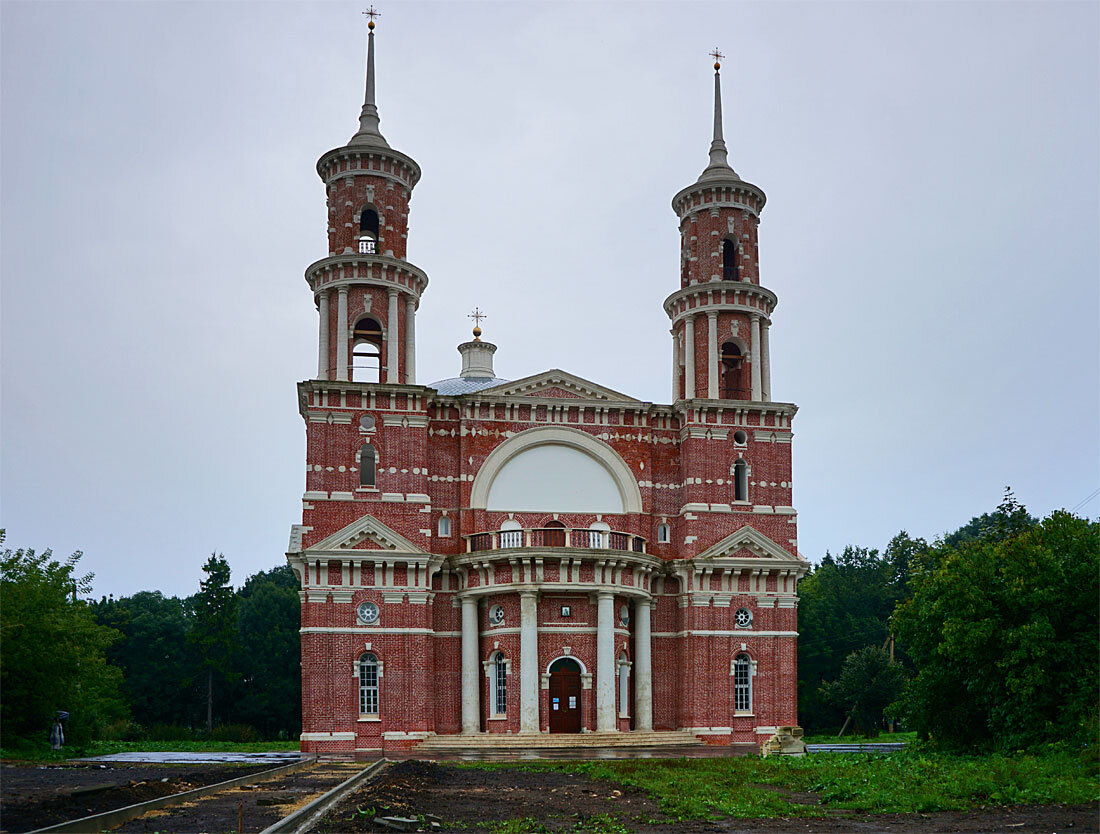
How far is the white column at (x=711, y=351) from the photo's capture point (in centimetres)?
4919

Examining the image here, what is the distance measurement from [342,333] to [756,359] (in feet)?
55.0

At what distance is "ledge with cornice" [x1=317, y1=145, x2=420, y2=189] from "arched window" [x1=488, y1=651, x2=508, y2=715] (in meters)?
19.1

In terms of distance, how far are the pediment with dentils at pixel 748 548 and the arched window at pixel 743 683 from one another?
3968mm

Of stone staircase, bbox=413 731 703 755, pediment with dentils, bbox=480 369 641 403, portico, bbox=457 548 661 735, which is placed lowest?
stone staircase, bbox=413 731 703 755

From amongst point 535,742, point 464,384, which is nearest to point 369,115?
point 464,384

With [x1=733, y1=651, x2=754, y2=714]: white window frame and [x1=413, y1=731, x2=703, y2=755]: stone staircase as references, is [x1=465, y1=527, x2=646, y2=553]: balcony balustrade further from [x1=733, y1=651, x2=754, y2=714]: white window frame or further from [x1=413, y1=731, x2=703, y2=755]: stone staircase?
[x1=413, y1=731, x2=703, y2=755]: stone staircase

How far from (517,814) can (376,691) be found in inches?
850

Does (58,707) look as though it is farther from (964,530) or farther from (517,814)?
(964,530)

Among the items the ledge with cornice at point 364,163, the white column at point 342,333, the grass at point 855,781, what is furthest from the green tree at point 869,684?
the ledge with cornice at point 364,163

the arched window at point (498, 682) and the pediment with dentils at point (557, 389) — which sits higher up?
the pediment with dentils at point (557, 389)

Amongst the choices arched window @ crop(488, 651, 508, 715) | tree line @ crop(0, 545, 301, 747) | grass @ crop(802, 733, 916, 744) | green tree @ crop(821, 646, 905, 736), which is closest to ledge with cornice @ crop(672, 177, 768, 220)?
arched window @ crop(488, 651, 508, 715)

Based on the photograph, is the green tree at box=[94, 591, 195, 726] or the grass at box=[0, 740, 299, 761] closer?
the grass at box=[0, 740, 299, 761]

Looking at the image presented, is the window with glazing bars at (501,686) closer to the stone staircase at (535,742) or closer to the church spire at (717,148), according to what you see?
the stone staircase at (535,742)

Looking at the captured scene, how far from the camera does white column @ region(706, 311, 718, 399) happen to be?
49.2 m
